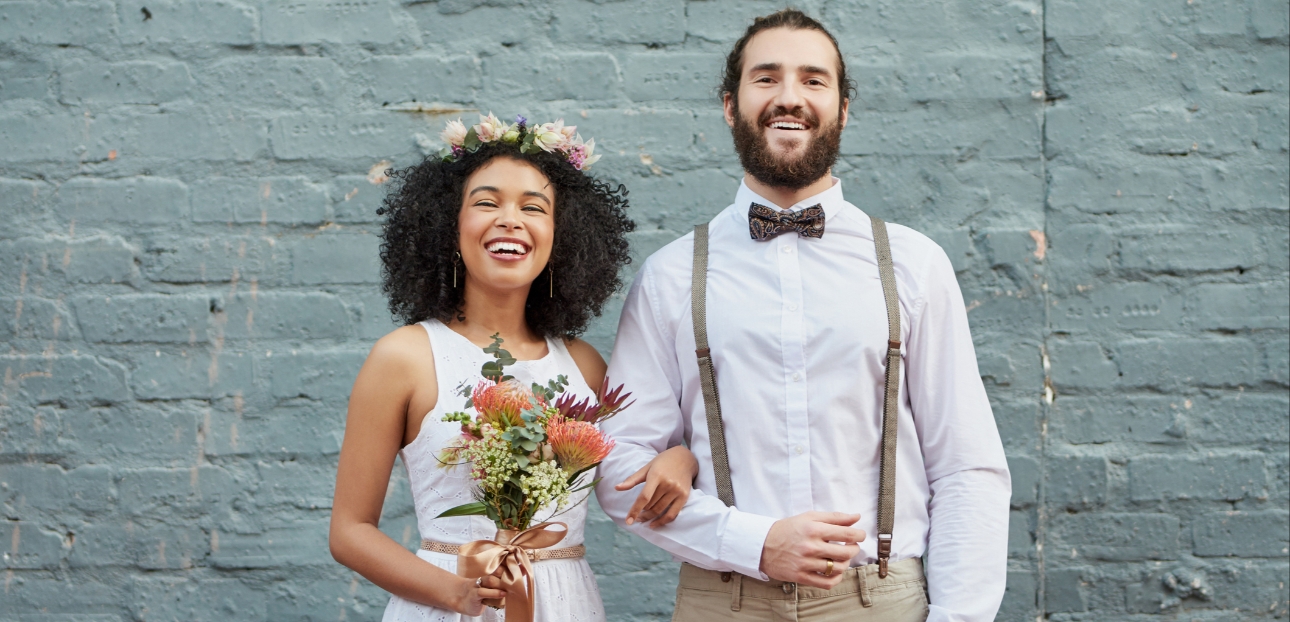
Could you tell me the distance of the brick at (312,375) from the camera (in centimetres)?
322

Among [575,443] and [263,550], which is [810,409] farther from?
[263,550]

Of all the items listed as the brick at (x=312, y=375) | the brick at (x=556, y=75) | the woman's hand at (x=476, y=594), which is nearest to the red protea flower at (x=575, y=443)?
the woman's hand at (x=476, y=594)

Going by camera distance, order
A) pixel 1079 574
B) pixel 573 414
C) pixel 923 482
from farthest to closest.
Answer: pixel 1079 574
pixel 923 482
pixel 573 414

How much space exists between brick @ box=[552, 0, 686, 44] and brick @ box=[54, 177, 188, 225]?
121 cm

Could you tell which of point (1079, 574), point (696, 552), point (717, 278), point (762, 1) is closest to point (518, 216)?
point (717, 278)

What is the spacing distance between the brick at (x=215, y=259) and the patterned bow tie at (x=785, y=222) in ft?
5.03

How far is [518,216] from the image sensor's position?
2414 mm

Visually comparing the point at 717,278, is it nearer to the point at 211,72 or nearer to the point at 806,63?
the point at 806,63

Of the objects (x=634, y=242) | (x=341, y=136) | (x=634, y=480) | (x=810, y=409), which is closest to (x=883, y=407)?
(x=810, y=409)

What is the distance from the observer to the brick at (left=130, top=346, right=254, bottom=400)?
3209 mm

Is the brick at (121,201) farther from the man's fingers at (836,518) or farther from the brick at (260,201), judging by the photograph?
the man's fingers at (836,518)

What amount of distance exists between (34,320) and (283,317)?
0.70 m

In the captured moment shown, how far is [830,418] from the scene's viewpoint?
221 cm

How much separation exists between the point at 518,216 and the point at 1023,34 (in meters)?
1.75
